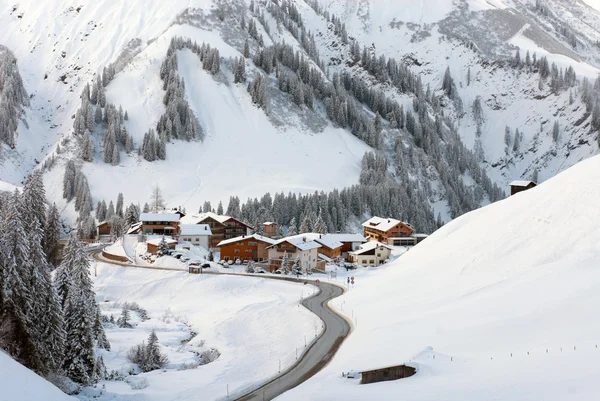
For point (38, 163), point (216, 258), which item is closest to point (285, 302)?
point (216, 258)

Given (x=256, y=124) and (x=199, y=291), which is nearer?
(x=199, y=291)

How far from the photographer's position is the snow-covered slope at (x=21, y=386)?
21.6 m

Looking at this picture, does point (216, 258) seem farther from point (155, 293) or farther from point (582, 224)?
point (582, 224)

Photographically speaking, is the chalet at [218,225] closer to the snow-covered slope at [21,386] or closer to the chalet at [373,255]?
the chalet at [373,255]

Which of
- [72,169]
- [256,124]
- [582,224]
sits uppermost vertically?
[256,124]

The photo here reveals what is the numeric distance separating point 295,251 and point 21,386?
6826 cm

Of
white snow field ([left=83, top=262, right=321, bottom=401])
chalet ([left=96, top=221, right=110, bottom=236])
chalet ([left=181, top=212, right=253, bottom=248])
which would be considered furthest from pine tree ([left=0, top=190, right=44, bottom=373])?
chalet ([left=96, top=221, right=110, bottom=236])

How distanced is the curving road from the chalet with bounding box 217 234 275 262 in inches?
1310

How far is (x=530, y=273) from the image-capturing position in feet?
144

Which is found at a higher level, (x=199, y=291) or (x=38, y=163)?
(x=38, y=163)

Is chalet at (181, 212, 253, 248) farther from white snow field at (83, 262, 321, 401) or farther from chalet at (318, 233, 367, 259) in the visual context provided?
white snow field at (83, 262, 321, 401)

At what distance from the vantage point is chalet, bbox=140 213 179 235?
111 m

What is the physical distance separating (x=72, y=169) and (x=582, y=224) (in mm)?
140743

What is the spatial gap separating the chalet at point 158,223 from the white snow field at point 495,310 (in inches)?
2274
